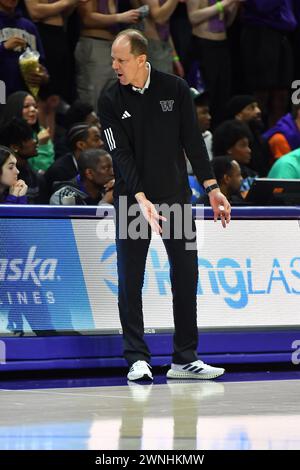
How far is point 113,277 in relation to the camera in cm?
818

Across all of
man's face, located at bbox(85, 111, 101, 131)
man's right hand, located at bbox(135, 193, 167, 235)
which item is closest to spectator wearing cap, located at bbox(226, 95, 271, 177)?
man's face, located at bbox(85, 111, 101, 131)

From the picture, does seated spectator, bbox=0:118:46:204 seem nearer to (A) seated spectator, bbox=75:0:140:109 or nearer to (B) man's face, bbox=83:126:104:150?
(B) man's face, bbox=83:126:104:150

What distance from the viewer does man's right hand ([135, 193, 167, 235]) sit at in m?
7.20

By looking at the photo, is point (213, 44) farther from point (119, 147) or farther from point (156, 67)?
point (119, 147)

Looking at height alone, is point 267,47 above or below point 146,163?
above

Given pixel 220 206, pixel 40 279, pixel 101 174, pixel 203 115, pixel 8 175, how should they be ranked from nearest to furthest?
pixel 220 206
pixel 40 279
pixel 8 175
pixel 101 174
pixel 203 115

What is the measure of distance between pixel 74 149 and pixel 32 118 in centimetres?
50

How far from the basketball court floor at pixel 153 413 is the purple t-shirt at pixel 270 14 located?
19.8 ft

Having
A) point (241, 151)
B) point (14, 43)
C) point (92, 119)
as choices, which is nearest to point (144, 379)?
point (241, 151)

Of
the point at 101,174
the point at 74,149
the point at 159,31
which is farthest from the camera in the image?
the point at 159,31

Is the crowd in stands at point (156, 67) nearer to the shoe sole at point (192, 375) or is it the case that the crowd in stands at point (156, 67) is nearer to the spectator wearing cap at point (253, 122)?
the spectator wearing cap at point (253, 122)

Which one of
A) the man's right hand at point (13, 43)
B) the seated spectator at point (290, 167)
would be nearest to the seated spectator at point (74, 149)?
the man's right hand at point (13, 43)

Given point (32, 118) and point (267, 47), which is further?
point (267, 47)

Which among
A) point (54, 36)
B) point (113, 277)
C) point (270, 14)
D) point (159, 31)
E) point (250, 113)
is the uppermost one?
point (270, 14)
